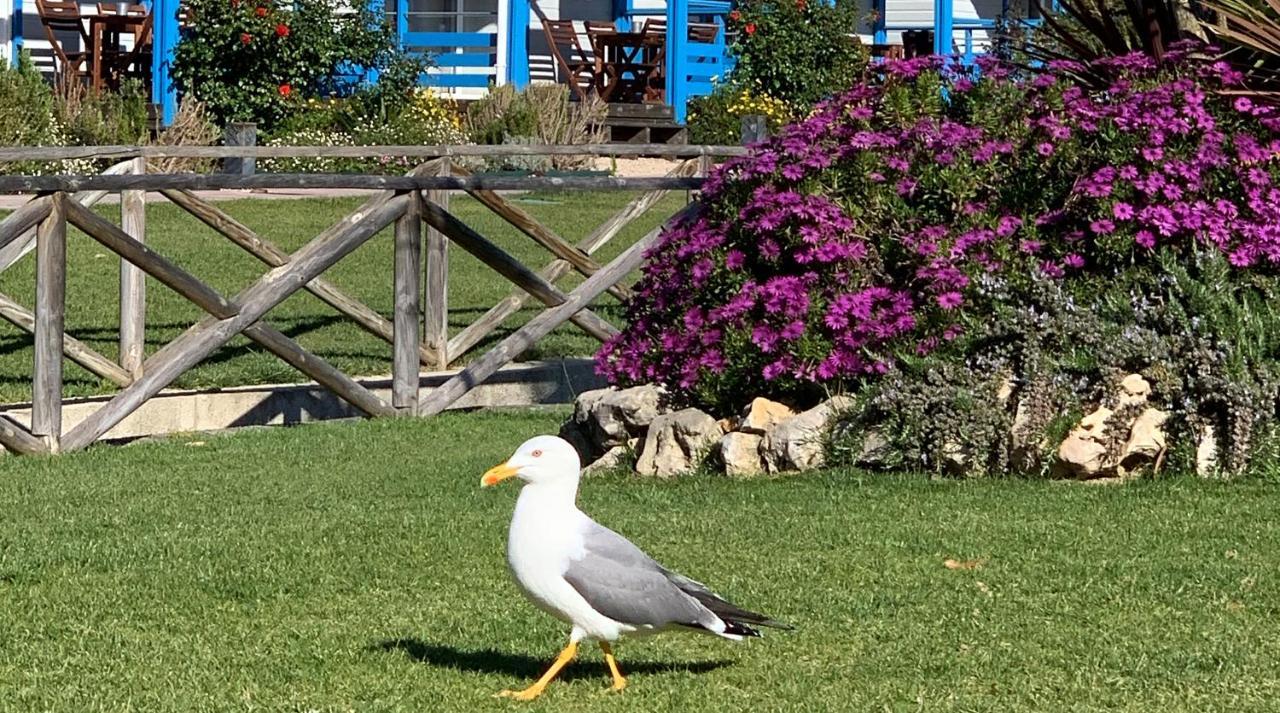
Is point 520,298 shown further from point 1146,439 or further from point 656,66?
point 656,66

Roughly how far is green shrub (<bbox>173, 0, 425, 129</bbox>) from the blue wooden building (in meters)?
0.47

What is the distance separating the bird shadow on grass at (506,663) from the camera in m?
5.03

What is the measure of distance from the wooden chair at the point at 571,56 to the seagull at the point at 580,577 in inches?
816

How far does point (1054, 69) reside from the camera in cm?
910

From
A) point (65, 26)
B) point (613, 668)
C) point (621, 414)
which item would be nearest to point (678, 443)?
point (621, 414)

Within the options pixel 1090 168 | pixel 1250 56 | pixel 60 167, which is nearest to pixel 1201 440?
pixel 1090 168

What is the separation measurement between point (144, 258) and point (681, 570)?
13.6ft

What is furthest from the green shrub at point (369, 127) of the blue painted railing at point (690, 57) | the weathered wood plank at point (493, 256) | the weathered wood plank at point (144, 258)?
the weathered wood plank at point (144, 258)

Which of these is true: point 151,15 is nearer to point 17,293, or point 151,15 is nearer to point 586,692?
point 17,293

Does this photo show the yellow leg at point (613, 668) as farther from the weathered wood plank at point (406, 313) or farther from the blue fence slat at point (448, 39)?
the blue fence slat at point (448, 39)

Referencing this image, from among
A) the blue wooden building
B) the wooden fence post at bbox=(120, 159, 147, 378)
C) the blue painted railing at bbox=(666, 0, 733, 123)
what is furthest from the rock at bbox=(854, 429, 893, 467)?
the blue painted railing at bbox=(666, 0, 733, 123)

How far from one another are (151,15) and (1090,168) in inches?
712

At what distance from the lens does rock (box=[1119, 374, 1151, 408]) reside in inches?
296

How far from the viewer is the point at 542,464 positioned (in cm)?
463
